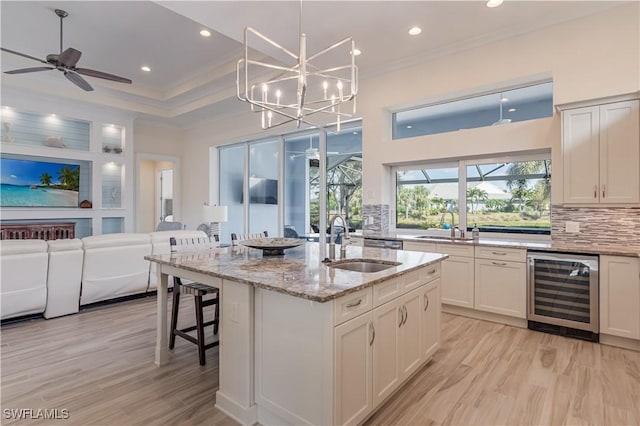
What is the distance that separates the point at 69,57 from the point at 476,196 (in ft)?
17.7

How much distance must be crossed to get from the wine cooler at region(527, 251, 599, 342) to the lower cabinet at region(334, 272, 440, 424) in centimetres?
152

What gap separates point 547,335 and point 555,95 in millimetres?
2597

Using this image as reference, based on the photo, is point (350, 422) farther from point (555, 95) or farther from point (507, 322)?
point (555, 95)

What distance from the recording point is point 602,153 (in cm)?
329

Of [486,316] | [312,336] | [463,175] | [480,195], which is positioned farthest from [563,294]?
[312,336]

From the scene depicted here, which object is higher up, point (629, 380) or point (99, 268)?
point (99, 268)

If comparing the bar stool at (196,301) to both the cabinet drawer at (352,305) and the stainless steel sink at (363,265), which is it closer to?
the stainless steel sink at (363,265)

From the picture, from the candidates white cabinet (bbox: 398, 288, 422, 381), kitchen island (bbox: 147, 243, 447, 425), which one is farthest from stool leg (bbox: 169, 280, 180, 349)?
white cabinet (bbox: 398, 288, 422, 381)

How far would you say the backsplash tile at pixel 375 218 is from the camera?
16.6 ft

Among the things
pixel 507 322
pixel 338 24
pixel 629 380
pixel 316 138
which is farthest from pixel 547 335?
pixel 316 138

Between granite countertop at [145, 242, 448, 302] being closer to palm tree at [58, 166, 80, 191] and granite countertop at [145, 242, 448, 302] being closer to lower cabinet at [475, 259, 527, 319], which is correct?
lower cabinet at [475, 259, 527, 319]

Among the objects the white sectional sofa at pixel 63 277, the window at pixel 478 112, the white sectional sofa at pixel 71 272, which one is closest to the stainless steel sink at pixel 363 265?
the window at pixel 478 112

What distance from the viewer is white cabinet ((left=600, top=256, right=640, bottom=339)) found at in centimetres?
300

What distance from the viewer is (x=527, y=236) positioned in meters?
4.13
